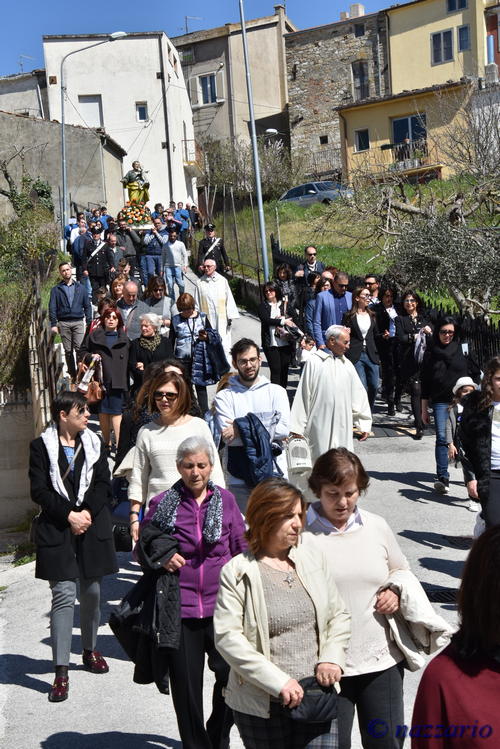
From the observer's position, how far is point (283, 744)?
3768 mm

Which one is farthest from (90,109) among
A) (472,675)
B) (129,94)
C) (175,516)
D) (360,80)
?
(472,675)

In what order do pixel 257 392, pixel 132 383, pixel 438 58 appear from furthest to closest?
1. pixel 438 58
2. pixel 132 383
3. pixel 257 392

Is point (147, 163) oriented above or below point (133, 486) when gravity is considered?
above

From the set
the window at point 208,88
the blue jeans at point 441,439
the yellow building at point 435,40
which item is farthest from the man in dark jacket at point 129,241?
the window at point 208,88

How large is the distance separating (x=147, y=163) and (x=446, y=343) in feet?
118

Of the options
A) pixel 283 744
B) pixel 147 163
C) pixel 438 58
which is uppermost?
pixel 438 58

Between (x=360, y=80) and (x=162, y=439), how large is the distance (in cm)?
4945

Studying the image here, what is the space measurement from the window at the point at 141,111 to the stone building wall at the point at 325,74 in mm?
10034

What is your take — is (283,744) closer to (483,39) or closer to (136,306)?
(136,306)

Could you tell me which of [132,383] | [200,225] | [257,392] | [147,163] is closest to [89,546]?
[257,392]

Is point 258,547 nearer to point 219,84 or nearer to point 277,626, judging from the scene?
point 277,626

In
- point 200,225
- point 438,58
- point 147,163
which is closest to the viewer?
point 200,225

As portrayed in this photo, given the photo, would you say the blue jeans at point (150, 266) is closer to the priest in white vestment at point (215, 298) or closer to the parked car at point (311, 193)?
the priest in white vestment at point (215, 298)

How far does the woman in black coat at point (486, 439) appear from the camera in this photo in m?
6.43
